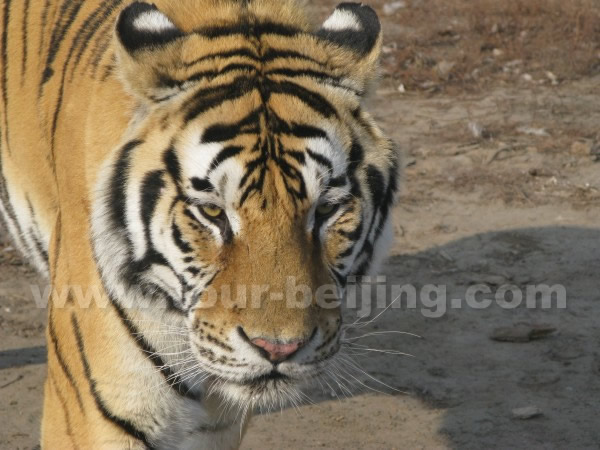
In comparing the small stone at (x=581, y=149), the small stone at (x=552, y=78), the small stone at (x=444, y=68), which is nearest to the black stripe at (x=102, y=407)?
the small stone at (x=581, y=149)

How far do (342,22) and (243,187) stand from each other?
0.62 m

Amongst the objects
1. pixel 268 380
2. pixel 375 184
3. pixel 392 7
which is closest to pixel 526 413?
pixel 375 184

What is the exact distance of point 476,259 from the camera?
5234mm

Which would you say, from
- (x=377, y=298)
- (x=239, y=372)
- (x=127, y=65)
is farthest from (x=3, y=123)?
(x=377, y=298)

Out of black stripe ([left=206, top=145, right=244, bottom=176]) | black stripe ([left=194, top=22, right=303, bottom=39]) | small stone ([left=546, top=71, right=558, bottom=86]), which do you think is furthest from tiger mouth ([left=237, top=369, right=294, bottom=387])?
small stone ([left=546, top=71, right=558, bottom=86])

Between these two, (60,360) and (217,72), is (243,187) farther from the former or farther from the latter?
(60,360)

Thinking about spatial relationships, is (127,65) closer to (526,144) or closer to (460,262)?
(460,262)

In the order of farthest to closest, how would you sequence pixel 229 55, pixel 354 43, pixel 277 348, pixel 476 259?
pixel 476 259
pixel 354 43
pixel 229 55
pixel 277 348

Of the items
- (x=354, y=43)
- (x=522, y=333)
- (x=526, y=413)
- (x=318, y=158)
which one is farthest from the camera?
(x=522, y=333)

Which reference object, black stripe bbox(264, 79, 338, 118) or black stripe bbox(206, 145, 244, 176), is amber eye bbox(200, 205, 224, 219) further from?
black stripe bbox(264, 79, 338, 118)

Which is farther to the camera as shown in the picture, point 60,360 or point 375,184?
point 60,360

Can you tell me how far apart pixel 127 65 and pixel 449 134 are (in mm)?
4142

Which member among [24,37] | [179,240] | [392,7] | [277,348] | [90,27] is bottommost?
[392,7]

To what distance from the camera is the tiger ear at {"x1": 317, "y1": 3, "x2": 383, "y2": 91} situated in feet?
9.02
